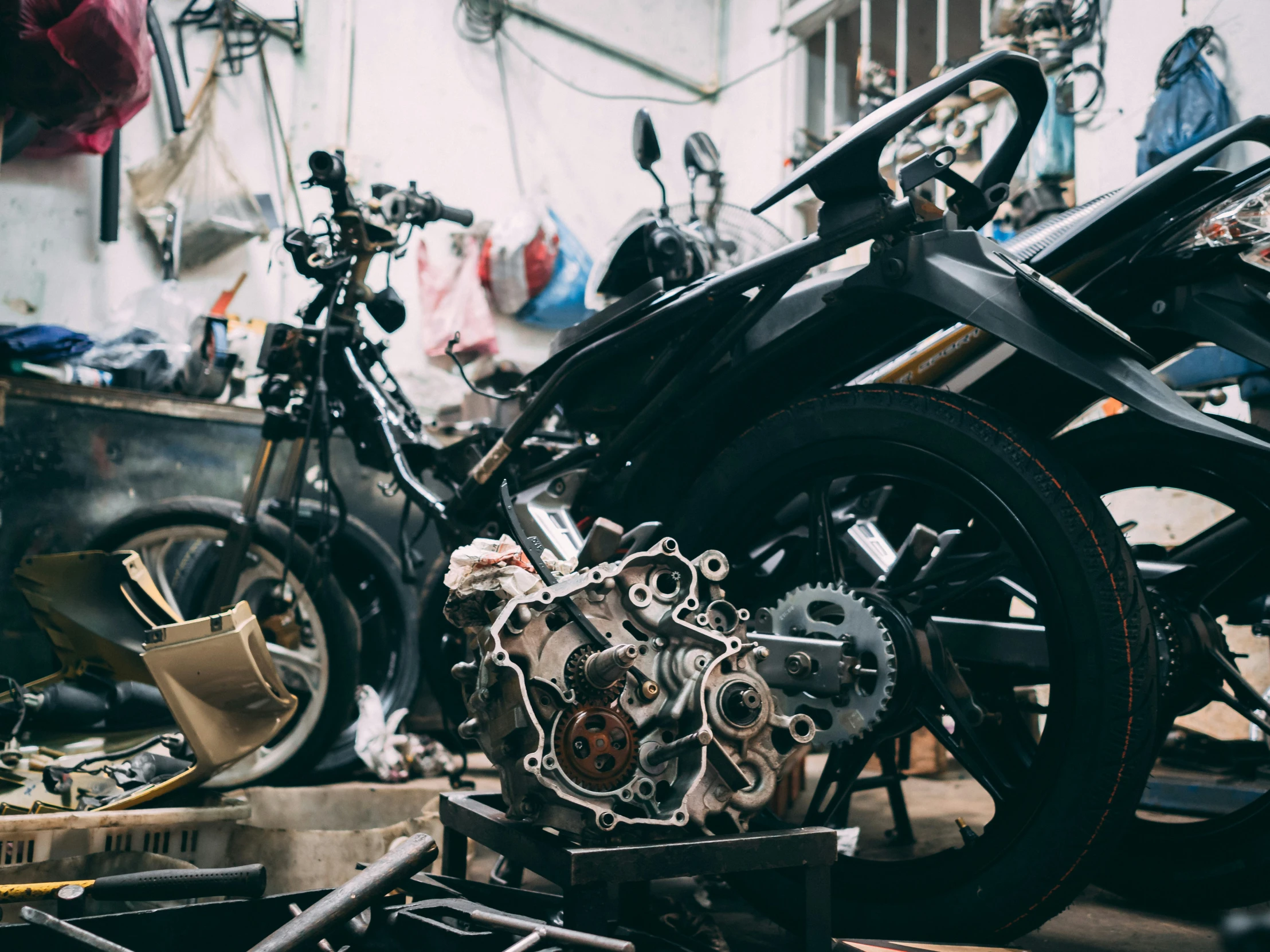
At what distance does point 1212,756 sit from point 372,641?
111 inches

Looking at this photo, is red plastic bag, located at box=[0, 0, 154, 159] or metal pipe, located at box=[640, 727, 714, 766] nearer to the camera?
metal pipe, located at box=[640, 727, 714, 766]

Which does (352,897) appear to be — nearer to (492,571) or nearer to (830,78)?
(492,571)

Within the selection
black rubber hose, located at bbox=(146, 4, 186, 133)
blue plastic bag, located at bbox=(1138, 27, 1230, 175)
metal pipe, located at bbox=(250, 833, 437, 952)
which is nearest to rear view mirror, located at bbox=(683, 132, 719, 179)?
metal pipe, located at bbox=(250, 833, 437, 952)

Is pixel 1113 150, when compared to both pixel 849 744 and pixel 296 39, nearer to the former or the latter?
pixel 849 744

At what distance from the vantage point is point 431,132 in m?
5.62

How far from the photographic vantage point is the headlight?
143cm

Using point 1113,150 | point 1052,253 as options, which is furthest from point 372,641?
point 1113,150

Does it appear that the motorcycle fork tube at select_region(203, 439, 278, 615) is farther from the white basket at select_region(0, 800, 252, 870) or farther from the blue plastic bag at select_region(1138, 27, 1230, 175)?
the blue plastic bag at select_region(1138, 27, 1230, 175)

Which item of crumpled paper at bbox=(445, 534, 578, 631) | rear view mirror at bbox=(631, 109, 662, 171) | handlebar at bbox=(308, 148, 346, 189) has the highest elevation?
handlebar at bbox=(308, 148, 346, 189)

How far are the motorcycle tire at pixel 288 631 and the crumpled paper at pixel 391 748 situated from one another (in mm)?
163

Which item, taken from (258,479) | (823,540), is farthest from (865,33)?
(823,540)

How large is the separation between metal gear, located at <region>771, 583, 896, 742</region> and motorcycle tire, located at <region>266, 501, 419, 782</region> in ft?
6.69

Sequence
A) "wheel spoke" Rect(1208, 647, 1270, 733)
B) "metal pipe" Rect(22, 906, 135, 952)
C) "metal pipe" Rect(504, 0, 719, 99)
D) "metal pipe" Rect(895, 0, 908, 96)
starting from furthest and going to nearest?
"metal pipe" Rect(504, 0, 719, 99), "metal pipe" Rect(895, 0, 908, 96), "wheel spoke" Rect(1208, 647, 1270, 733), "metal pipe" Rect(22, 906, 135, 952)

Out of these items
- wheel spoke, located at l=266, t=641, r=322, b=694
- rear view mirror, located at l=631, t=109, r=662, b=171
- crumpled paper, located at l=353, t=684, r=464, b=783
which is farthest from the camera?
crumpled paper, located at l=353, t=684, r=464, b=783
